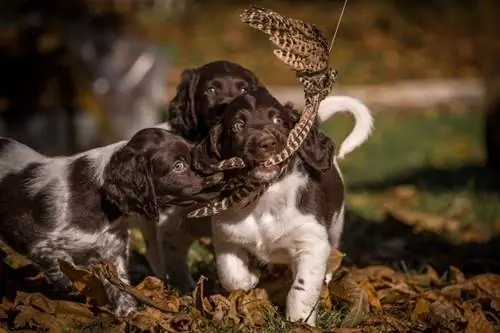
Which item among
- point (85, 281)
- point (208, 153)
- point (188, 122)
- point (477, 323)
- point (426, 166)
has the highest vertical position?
point (208, 153)

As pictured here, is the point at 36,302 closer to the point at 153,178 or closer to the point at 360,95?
the point at 153,178

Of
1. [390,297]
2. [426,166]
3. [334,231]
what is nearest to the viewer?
[390,297]

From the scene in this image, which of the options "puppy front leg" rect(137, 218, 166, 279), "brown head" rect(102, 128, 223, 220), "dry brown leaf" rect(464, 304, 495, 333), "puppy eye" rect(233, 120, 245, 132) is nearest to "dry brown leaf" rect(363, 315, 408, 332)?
"dry brown leaf" rect(464, 304, 495, 333)

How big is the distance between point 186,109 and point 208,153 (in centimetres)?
84

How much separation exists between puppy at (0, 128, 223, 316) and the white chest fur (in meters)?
0.23

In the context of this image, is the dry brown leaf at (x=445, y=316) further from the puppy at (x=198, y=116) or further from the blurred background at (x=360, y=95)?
the blurred background at (x=360, y=95)

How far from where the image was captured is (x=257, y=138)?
19.2 feet

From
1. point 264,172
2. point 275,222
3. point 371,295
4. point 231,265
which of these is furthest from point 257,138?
point 371,295

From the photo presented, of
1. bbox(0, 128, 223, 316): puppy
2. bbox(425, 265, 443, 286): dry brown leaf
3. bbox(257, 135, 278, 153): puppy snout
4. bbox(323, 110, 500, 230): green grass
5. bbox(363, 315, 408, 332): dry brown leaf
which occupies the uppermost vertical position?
bbox(257, 135, 278, 153): puppy snout

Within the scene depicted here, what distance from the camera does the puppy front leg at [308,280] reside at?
20.2 feet

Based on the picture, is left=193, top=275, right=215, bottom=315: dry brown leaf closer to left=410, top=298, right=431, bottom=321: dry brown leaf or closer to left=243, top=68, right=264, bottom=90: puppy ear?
left=410, top=298, right=431, bottom=321: dry brown leaf

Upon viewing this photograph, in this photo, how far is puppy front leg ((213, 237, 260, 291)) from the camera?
640cm

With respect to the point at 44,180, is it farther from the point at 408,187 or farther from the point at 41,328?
the point at 408,187

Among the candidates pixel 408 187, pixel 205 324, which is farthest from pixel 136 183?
pixel 408 187
